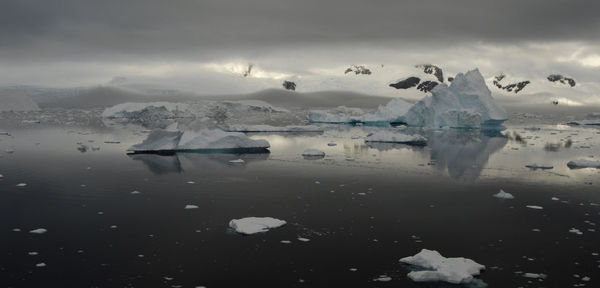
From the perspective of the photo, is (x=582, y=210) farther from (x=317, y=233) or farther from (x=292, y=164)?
(x=292, y=164)

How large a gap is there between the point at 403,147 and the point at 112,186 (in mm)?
15873

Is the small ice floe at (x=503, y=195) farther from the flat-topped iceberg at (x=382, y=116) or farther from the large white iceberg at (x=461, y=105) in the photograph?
the flat-topped iceberg at (x=382, y=116)

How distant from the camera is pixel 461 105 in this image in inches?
1620

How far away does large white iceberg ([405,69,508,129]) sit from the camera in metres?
40.2

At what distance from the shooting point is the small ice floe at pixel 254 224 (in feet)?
31.2

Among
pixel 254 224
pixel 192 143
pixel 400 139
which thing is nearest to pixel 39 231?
pixel 254 224

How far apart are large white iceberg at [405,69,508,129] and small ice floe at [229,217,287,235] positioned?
32.4m

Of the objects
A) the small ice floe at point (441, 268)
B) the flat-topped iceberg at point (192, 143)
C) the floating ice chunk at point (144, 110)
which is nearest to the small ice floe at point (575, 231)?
the small ice floe at point (441, 268)

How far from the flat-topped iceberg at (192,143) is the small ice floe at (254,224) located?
11.7m

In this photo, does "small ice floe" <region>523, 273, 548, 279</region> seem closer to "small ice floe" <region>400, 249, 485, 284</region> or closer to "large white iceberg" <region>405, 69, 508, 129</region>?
"small ice floe" <region>400, 249, 485, 284</region>

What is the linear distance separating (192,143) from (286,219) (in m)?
A: 12.0

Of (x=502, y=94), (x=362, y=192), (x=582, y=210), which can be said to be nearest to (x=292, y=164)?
(x=362, y=192)

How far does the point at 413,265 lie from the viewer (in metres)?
7.88

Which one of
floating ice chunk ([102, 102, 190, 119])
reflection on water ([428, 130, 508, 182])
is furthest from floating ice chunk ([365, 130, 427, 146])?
floating ice chunk ([102, 102, 190, 119])
